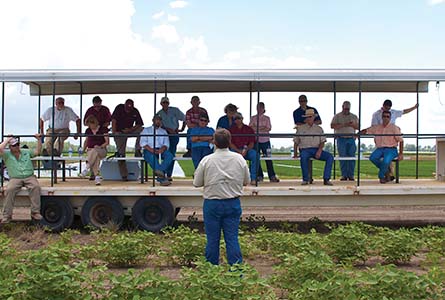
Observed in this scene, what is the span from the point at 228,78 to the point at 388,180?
409 cm

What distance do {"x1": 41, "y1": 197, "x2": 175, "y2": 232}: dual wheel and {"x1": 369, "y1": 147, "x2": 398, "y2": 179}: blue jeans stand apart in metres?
4.20

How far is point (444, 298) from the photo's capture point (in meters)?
5.53

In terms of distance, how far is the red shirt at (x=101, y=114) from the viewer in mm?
11828

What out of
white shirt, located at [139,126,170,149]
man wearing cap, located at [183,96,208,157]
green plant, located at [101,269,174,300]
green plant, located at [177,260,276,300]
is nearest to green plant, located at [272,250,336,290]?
green plant, located at [177,260,276,300]

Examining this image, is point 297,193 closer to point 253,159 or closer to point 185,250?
point 253,159

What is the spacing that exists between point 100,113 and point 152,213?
→ 7.97ft

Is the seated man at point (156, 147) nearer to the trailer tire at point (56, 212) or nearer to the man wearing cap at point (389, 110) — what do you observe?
the trailer tire at point (56, 212)

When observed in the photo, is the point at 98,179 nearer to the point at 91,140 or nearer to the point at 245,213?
the point at 91,140

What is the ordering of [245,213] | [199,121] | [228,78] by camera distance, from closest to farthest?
[228,78] → [199,121] → [245,213]

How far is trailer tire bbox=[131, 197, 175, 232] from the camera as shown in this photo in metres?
10.8

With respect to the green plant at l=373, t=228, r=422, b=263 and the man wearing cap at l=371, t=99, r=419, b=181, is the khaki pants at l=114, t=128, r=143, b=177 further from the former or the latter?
the green plant at l=373, t=228, r=422, b=263

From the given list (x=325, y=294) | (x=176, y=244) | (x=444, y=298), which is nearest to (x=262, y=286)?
(x=325, y=294)

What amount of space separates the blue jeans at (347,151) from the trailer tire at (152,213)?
4.04m

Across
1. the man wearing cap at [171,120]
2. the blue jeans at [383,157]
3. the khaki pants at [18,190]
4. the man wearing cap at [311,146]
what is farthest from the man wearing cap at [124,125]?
the blue jeans at [383,157]
